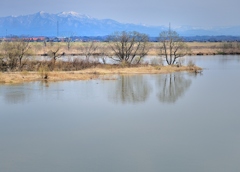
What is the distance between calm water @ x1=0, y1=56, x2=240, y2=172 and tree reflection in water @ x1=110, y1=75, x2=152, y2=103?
0.05 m

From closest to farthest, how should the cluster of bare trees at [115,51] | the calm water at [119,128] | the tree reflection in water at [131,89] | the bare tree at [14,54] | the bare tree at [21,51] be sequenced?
the calm water at [119,128]
the tree reflection in water at [131,89]
the bare tree at [14,54]
the cluster of bare trees at [115,51]
the bare tree at [21,51]

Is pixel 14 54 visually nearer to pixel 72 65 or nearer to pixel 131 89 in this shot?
pixel 72 65

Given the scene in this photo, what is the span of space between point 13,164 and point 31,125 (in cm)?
422

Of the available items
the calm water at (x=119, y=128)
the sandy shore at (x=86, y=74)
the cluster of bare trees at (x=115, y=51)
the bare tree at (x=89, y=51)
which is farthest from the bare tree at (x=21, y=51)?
the calm water at (x=119, y=128)

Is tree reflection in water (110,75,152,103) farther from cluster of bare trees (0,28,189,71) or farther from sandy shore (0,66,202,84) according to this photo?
cluster of bare trees (0,28,189,71)

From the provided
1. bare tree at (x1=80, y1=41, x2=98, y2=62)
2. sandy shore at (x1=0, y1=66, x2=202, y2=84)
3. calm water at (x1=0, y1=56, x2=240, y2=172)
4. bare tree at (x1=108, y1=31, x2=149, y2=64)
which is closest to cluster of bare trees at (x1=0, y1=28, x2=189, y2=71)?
bare tree at (x1=108, y1=31, x2=149, y2=64)

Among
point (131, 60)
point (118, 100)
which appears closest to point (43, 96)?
point (118, 100)

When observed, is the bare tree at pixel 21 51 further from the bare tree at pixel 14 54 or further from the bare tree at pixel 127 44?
the bare tree at pixel 127 44

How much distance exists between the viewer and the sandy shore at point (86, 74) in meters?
25.0

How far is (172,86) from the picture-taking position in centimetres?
2350

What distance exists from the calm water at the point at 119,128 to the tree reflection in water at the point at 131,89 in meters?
0.05

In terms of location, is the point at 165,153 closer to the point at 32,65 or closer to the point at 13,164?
the point at 13,164

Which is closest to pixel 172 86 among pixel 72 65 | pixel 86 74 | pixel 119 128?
pixel 86 74

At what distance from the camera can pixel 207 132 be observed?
487 inches
